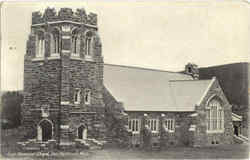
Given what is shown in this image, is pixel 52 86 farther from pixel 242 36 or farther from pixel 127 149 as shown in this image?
pixel 242 36

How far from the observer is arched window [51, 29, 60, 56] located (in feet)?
97.0

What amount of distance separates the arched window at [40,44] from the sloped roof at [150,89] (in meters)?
5.78

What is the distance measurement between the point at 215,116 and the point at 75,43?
1345 centimetres

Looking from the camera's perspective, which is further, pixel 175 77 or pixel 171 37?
pixel 175 77

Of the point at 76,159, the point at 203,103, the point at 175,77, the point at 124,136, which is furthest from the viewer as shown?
the point at 175,77

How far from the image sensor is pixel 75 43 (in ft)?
98.9

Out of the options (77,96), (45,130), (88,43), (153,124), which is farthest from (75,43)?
(153,124)

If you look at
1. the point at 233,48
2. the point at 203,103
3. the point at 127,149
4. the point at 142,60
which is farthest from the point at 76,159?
the point at 203,103

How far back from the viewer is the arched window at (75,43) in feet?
98.1

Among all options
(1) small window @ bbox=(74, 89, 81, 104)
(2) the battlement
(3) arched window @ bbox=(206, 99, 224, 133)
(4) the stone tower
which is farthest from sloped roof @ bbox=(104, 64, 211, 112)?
(2) the battlement

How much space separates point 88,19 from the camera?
A: 28406 millimetres

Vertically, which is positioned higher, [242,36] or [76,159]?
[242,36]

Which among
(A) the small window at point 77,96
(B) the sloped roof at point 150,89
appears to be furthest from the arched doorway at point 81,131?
(B) the sloped roof at point 150,89

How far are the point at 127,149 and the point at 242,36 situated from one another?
32.8 ft
